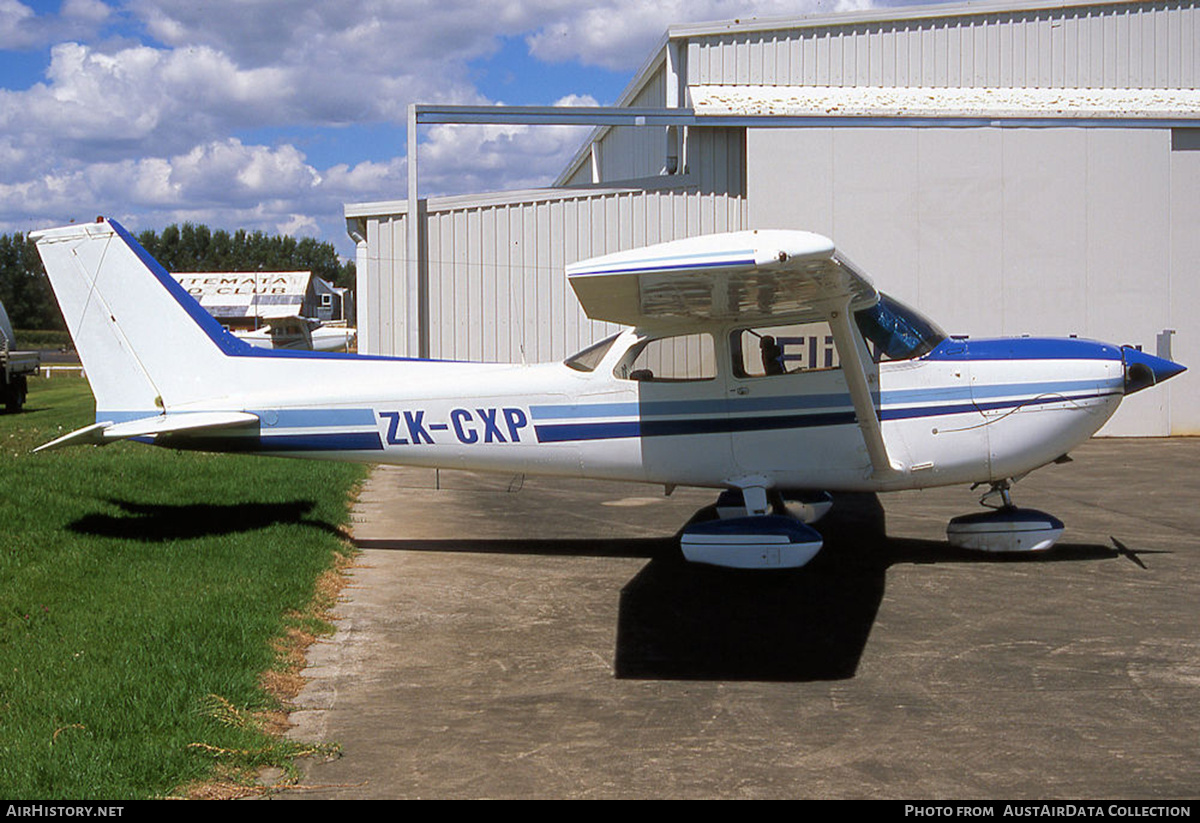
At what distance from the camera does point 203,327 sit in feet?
28.9

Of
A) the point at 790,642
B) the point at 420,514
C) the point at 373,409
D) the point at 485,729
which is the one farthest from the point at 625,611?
the point at 420,514

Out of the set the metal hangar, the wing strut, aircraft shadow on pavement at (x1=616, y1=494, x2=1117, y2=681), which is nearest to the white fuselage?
the wing strut

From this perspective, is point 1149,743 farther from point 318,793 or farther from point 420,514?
point 420,514

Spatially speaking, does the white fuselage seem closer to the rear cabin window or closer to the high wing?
the rear cabin window

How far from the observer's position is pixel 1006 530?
828cm

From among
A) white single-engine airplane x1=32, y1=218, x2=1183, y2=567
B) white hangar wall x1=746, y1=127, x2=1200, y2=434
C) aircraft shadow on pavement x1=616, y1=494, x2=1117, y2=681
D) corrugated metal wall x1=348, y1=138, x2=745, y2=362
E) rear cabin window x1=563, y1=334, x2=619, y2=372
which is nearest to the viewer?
aircraft shadow on pavement x1=616, y1=494, x2=1117, y2=681

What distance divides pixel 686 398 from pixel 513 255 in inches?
367

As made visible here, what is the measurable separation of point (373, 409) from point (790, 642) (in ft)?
13.1

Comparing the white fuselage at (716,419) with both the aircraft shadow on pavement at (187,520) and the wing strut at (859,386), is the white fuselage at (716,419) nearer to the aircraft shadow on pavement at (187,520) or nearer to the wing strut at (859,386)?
the wing strut at (859,386)

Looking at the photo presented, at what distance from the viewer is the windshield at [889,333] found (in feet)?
26.1

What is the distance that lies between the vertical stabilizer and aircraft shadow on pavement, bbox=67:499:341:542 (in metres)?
0.90

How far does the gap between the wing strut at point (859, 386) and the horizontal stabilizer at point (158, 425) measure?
15.2 feet

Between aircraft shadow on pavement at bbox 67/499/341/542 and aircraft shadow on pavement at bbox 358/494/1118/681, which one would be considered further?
aircraft shadow on pavement at bbox 67/499/341/542

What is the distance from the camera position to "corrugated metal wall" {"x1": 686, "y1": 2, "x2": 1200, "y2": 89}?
19.2m
